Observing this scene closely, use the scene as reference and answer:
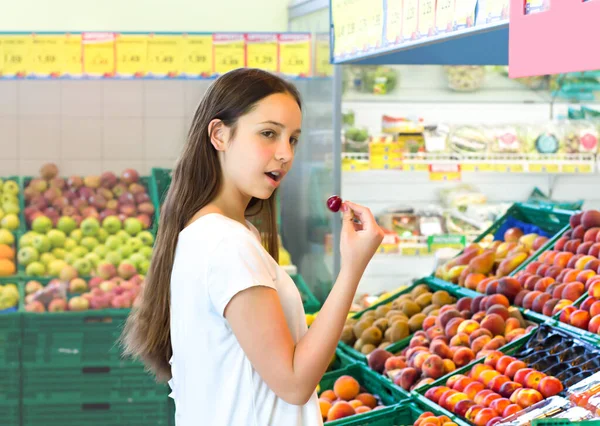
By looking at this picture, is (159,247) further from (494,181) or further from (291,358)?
(494,181)

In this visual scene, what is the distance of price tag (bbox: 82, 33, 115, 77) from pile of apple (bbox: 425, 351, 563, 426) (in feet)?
8.25

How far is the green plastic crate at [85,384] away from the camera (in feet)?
13.1

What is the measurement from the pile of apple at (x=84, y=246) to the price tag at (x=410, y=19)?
2.45 meters

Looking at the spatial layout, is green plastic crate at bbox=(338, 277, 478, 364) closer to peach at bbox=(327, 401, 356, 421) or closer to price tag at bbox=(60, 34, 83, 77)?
peach at bbox=(327, 401, 356, 421)

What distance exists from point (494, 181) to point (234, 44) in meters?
2.07

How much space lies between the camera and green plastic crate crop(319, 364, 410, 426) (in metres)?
2.49

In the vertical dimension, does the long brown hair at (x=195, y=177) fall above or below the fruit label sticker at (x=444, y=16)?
below

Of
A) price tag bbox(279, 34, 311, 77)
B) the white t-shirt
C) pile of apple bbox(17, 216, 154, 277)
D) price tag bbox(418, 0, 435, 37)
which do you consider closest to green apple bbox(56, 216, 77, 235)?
pile of apple bbox(17, 216, 154, 277)

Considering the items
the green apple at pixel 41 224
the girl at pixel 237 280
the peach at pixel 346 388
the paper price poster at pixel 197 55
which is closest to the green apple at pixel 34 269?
the green apple at pixel 41 224

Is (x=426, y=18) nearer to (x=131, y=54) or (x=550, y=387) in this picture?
(x=550, y=387)

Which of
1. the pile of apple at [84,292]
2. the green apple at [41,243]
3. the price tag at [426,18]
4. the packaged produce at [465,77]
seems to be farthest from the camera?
the packaged produce at [465,77]

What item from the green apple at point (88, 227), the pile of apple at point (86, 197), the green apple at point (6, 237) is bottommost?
the green apple at point (6, 237)

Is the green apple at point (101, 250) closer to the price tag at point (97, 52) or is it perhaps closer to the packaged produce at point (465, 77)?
the price tag at point (97, 52)

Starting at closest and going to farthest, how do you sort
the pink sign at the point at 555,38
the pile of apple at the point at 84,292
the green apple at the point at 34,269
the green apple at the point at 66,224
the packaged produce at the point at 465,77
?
the pink sign at the point at 555,38, the pile of apple at the point at 84,292, the green apple at the point at 34,269, the green apple at the point at 66,224, the packaged produce at the point at 465,77
